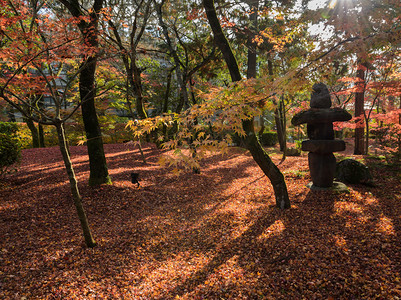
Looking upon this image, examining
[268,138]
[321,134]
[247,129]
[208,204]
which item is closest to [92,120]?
[208,204]

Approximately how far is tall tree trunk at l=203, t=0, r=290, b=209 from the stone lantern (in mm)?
1843

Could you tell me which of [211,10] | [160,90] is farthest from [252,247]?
[160,90]

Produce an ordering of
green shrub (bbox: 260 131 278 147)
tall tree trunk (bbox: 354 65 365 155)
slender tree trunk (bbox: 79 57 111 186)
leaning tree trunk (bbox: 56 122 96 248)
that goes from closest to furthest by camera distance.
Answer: leaning tree trunk (bbox: 56 122 96 248) → slender tree trunk (bbox: 79 57 111 186) → tall tree trunk (bbox: 354 65 365 155) → green shrub (bbox: 260 131 278 147)

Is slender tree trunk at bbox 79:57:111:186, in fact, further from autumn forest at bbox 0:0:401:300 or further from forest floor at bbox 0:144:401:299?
forest floor at bbox 0:144:401:299

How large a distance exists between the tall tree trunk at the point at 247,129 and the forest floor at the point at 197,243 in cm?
53

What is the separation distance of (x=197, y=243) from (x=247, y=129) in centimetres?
269

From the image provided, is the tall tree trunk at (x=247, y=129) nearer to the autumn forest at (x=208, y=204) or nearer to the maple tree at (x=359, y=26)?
the autumn forest at (x=208, y=204)

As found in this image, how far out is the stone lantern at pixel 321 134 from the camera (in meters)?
5.91

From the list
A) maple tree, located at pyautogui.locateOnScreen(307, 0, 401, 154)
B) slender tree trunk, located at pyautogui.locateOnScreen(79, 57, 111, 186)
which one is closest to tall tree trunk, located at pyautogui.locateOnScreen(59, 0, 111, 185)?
slender tree trunk, located at pyautogui.locateOnScreen(79, 57, 111, 186)

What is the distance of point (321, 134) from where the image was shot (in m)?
6.19

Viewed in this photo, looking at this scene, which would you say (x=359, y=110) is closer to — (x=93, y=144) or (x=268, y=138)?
(x=268, y=138)

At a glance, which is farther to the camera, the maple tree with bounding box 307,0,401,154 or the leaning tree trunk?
the maple tree with bounding box 307,0,401,154

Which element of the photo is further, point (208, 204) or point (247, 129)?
point (208, 204)

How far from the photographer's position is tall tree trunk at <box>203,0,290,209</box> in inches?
186
